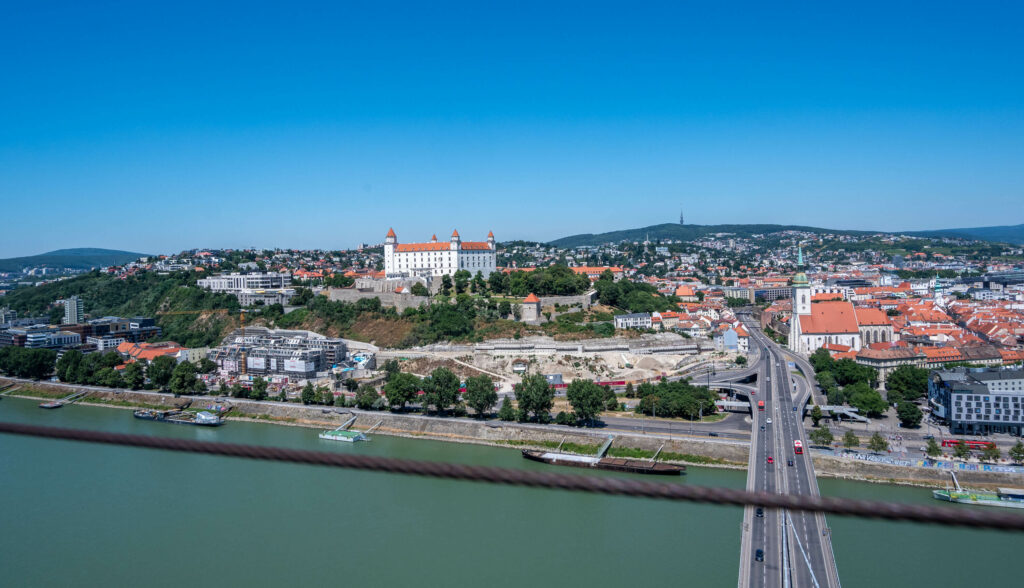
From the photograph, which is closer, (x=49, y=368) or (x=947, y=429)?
(x=947, y=429)

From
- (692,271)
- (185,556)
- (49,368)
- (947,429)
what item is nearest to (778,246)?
(692,271)

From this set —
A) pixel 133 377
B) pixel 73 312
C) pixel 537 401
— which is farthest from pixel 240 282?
pixel 537 401

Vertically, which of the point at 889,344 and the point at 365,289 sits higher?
the point at 365,289

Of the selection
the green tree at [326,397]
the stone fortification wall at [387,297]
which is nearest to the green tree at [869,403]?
the green tree at [326,397]

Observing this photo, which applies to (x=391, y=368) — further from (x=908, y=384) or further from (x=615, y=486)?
(x=615, y=486)

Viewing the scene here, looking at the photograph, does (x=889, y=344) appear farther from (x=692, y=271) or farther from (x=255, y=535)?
(x=692, y=271)

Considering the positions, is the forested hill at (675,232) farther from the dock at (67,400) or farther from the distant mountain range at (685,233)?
the dock at (67,400)
